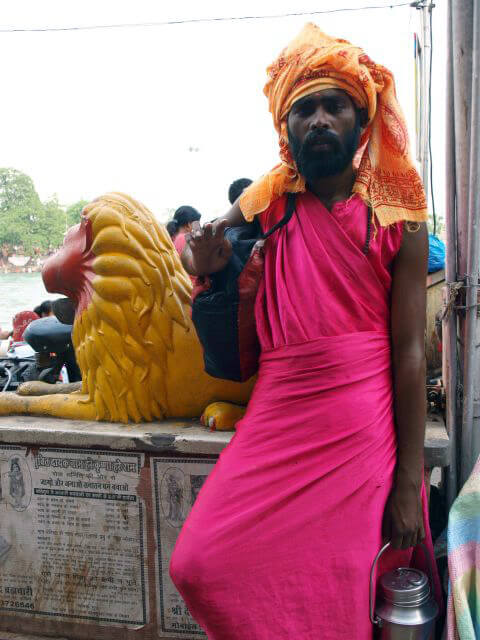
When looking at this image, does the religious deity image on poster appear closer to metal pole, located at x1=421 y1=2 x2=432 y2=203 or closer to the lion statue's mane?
the lion statue's mane

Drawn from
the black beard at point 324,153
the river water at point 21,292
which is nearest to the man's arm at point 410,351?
the black beard at point 324,153

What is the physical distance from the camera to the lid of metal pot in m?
1.53

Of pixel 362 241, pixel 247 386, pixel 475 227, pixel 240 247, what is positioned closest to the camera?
pixel 362 241

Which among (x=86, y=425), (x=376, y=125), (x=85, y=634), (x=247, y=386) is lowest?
(x=85, y=634)

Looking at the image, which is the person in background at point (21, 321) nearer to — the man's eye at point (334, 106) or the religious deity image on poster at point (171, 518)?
the religious deity image on poster at point (171, 518)

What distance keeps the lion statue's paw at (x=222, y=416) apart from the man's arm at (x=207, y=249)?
858 mm

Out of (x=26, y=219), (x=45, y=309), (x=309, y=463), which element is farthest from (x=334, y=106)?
(x=26, y=219)

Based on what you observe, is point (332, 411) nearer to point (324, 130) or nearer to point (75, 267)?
point (324, 130)

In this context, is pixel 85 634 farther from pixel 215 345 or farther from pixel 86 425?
pixel 215 345

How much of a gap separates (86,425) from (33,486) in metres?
0.34

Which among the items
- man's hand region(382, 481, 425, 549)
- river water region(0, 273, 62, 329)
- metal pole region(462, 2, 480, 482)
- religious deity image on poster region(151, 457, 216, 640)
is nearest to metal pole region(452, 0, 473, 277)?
metal pole region(462, 2, 480, 482)

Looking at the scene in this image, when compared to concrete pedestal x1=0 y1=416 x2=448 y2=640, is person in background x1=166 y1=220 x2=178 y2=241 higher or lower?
higher

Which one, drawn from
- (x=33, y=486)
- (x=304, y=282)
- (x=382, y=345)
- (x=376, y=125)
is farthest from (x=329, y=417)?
(x=33, y=486)

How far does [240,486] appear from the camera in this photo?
1.52 metres
